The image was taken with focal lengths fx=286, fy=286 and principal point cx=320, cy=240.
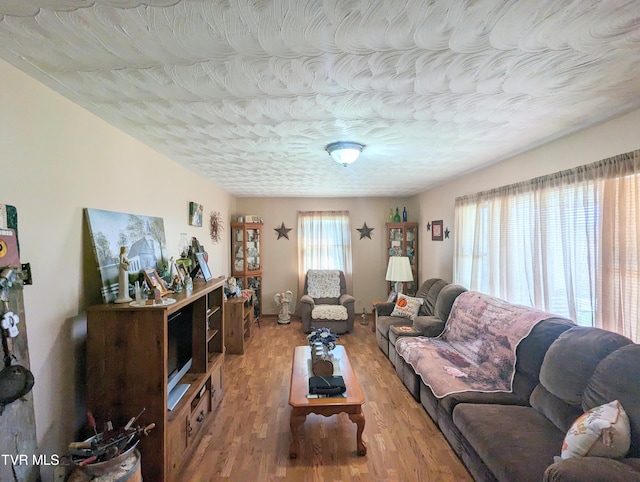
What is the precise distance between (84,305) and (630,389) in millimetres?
3032

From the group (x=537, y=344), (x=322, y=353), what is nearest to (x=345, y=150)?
(x=322, y=353)

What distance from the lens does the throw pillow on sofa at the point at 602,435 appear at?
1.32 metres

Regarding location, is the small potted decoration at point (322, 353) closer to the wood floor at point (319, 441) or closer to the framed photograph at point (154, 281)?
the wood floor at point (319, 441)

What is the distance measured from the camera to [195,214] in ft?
11.5

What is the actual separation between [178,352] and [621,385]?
2.84 meters

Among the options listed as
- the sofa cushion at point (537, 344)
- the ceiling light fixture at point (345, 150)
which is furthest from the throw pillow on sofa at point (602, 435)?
the ceiling light fixture at point (345, 150)

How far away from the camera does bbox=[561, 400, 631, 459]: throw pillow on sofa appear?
1322 millimetres

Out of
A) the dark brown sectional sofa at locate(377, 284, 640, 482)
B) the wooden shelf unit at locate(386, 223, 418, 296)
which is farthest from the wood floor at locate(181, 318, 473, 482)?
the wooden shelf unit at locate(386, 223, 418, 296)

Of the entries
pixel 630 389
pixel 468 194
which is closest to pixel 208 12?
pixel 630 389

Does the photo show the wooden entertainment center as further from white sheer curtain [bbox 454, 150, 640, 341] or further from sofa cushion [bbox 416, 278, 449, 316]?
sofa cushion [bbox 416, 278, 449, 316]

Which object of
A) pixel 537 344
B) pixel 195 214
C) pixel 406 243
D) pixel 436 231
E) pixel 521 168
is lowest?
pixel 537 344

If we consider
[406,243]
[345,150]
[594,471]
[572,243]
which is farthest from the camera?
[406,243]

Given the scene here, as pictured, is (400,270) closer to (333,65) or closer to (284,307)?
(284,307)

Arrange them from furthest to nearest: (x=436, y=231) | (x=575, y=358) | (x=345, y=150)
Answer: (x=436, y=231) → (x=345, y=150) → (x=575, y=358)
